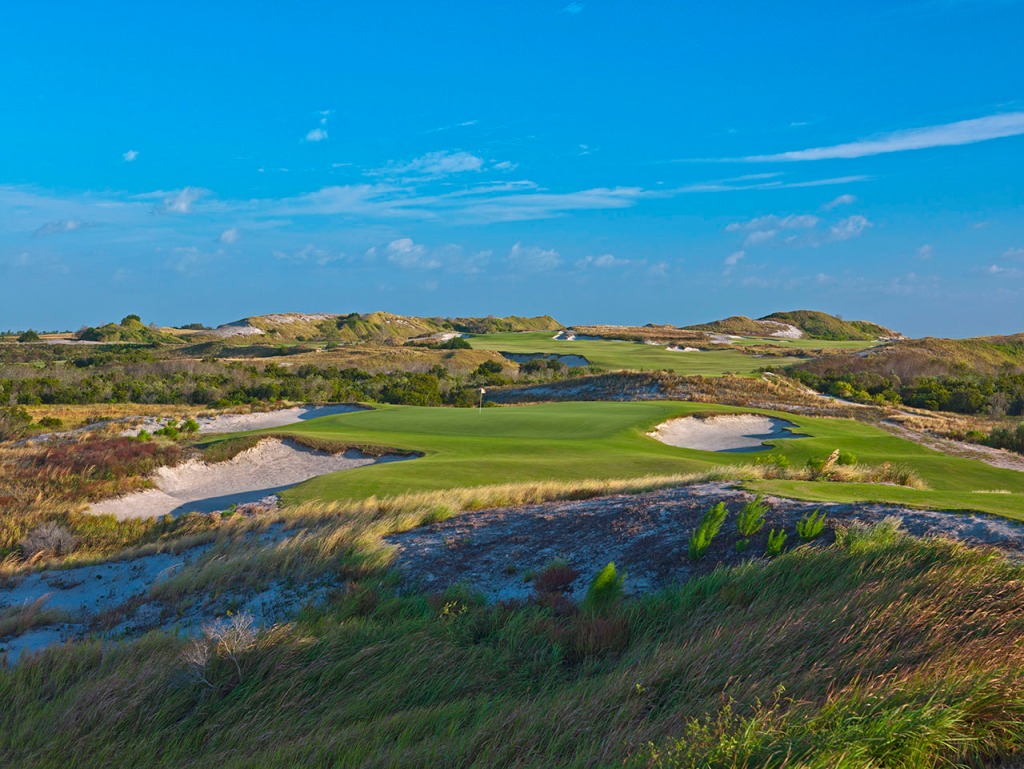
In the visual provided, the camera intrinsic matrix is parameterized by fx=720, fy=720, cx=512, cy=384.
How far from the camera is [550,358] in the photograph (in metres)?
70.4

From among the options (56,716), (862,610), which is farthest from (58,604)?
(862,610)

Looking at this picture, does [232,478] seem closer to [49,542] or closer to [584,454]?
[49,542]

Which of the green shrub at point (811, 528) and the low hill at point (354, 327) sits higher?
the low hill at point (354, 327)

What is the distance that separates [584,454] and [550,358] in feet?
160

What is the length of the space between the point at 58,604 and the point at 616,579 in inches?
307

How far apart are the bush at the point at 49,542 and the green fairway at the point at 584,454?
466 cm

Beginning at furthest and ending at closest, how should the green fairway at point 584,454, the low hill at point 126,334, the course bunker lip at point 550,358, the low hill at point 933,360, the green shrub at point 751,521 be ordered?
1. the low hill at point 126,334
2. the course bunker lip at point 550,358
3. the low hill at point 933,360
4. the green fairway at point 584,454
5. the green shrub at point 751,521

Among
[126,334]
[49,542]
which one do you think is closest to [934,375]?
[49,542]

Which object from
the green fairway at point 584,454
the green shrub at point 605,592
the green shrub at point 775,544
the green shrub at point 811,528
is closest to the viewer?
the green shrub at point 605,592

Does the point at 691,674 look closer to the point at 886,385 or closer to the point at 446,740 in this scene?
the point at 446,740

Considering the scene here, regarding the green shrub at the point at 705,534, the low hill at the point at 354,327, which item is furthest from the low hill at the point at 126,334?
the green shrub at the point at 705,534

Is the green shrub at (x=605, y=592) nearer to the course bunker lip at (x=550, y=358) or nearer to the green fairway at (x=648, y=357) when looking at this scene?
the green fairway at (x=648, y=357)

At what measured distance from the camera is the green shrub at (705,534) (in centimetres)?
790

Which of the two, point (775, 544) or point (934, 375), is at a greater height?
point (934, 375)
